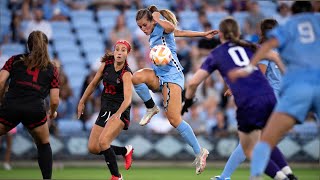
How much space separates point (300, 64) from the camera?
8.05 meters

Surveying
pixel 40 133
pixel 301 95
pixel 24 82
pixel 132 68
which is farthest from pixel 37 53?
pixel 132 68

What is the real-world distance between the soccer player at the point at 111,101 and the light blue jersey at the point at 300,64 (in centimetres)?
343

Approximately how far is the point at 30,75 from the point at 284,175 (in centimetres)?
384

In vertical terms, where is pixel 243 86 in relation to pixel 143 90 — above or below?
above

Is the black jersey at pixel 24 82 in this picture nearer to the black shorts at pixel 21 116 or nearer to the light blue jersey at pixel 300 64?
the black shorts at pixel 21 116

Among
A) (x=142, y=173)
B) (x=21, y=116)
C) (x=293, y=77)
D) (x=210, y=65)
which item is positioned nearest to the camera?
(x=293, y=77)

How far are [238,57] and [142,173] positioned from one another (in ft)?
23.5

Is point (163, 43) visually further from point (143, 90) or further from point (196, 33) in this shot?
point (143, 90)

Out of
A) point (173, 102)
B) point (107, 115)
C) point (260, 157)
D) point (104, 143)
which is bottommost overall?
point (104, 143)

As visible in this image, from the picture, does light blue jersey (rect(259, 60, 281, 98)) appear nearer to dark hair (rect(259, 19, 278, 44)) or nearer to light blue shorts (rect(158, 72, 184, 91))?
dark hair (rect(259, 19, 278, 44))

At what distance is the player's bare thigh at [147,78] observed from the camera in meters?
11.3

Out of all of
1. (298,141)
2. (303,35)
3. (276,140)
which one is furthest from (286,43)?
(298,141)

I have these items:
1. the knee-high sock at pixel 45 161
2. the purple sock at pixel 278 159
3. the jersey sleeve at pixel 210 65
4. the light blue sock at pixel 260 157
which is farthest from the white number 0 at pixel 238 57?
the knee-high sock at pixel 45 161

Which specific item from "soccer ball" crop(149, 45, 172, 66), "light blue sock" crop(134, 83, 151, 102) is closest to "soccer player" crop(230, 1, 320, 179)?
"soccer ball" crop(149, 45, 172, 66)
